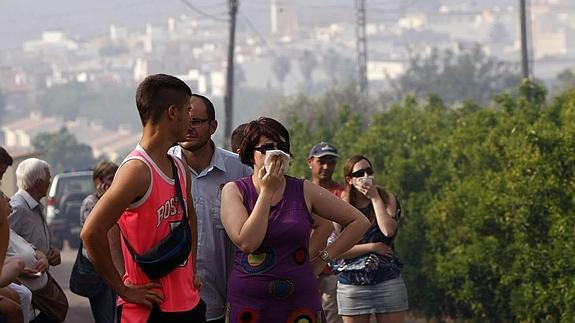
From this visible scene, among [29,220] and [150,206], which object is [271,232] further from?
[29,220]

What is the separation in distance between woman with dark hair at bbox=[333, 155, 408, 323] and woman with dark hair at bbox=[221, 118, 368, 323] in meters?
3.41

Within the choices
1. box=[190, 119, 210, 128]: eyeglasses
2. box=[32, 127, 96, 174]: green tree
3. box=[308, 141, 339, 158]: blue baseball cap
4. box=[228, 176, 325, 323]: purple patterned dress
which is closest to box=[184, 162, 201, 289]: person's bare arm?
box=[228, 176, 325, 323]: purple patterned dress

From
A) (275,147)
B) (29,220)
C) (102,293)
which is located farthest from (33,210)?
(275,147)

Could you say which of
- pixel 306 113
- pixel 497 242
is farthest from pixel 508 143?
pixel 306 113

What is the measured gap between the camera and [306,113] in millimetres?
82375

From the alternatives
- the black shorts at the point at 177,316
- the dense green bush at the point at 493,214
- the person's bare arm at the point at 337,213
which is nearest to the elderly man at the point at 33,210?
the person's bare arm at the point at 337,213

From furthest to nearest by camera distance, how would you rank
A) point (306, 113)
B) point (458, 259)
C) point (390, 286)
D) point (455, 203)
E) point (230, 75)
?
point (306, 113)
point (230, 75)
point (455, 203)
point (458, 259)
point (390, 286)

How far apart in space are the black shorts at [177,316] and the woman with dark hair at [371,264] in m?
4.00

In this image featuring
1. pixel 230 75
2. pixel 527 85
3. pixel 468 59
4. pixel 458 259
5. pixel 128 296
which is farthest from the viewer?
pixel 468 59

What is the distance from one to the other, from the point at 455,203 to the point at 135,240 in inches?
465

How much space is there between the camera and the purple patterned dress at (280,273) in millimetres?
6922

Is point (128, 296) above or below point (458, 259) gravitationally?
above

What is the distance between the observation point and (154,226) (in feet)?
20.8

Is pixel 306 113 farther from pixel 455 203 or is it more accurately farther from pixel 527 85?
pixel 455 203
